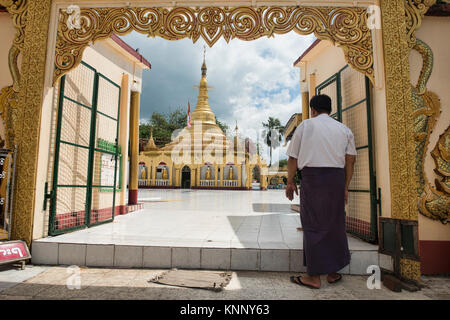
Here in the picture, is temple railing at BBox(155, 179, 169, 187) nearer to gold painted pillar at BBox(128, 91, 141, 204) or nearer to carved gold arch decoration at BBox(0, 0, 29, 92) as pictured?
gold painted pillar at BBox(128, 91, 141, 204)

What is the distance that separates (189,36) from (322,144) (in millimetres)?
1955

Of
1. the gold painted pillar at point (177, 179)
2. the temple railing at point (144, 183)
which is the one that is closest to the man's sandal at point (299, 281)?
the gold painted pillar at point (177, 179)

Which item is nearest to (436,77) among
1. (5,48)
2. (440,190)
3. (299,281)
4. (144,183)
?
(440,190)

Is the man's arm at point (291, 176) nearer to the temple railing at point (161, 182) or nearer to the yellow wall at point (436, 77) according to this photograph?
the yellow wall at point (436, 77)

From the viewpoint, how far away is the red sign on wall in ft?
8.09

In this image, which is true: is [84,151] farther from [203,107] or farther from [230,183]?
[203,107]

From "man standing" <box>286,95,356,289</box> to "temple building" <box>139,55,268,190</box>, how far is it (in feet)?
60.8

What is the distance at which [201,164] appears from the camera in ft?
70.5

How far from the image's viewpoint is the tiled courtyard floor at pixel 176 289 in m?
1.98

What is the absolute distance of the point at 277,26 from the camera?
115 inches

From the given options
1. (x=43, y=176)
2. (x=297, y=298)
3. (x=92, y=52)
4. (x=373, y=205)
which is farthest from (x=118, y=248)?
(x=92, y=52)
